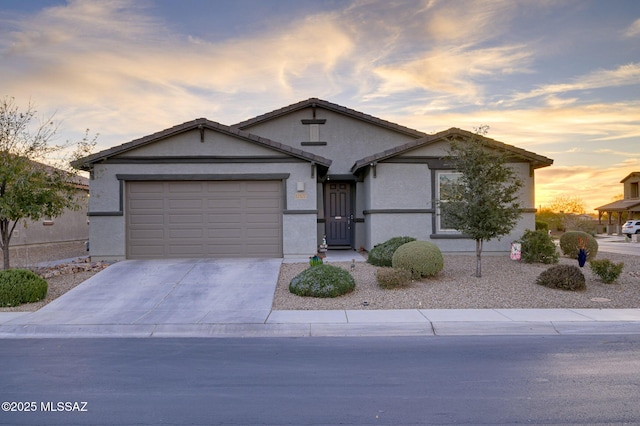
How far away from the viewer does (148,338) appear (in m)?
8.73

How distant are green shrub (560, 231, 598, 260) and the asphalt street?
940 centimetres

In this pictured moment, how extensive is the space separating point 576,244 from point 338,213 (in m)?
8.70

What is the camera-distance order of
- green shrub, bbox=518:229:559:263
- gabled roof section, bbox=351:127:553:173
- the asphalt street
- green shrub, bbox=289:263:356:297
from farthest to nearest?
gabled roof section, bbox=351:127:553:173
green shrub, bbox=518:229:559:263
green shrub, bbox=289:263:356:297
the asphalt street

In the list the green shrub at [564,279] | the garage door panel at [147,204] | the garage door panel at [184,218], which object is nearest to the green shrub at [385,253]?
the green shrub at [564,279]

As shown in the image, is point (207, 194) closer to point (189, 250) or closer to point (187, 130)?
point (189, 250)

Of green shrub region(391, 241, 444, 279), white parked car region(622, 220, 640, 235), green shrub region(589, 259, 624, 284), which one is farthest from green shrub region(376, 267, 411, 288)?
white parked car region(622, 220, 640, 235)

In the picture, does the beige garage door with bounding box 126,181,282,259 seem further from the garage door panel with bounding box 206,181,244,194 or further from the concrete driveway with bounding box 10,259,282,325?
the concrete driveway with bounding box 10,259,282,325

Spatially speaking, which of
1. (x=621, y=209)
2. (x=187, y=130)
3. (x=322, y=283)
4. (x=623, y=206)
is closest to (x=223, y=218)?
(x=187, y=130)

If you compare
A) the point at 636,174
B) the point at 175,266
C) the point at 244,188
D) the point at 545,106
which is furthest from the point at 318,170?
the point at 636,174

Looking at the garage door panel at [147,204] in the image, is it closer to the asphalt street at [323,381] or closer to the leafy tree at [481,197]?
the asphalt street at [323,381]

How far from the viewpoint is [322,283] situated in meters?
11.3

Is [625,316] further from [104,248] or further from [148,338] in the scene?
[104,248]

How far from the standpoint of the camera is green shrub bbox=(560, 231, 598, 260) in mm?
17031

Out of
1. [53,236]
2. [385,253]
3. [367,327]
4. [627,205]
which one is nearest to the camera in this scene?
[367,327]
